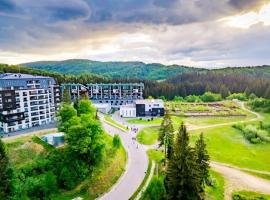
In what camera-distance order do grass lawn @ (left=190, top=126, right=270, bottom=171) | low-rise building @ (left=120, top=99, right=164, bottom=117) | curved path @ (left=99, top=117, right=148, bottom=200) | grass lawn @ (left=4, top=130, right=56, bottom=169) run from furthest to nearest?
low-rise building @ (left=120, top=99, right=164, bottom=117) → grass lawn @ (left=190, top=126, right=270, bottom=171) → grass lawn @ (left=4, top=130, right=56, bottom=169) → curved path @ (left=99, top=117, right=148, bottom=200)

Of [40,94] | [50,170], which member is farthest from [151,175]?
[40,94]

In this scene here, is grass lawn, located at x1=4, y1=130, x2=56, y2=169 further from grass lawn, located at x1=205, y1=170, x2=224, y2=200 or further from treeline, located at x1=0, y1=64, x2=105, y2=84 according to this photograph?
treeline, located at x1=0, y1=64, x2=105, y2=84

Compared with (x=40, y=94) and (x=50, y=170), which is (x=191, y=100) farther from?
(x=50, y=170)

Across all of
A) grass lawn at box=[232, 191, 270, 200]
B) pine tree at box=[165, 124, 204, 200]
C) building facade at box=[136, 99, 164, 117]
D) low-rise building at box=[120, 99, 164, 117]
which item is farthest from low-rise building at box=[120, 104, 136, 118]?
pine tree at box=[165, 124, 204, 200]

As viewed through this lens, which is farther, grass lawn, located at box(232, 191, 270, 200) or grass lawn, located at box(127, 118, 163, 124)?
grass lawn, located at box(127, 118, 163, 124)

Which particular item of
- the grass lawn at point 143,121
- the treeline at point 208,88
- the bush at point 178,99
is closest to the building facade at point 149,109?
the grass lawn at point 143,121

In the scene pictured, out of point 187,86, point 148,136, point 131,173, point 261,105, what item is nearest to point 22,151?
point 131,173

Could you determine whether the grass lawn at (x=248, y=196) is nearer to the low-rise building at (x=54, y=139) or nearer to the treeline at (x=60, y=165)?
the treeline at (x=60, y=165)
